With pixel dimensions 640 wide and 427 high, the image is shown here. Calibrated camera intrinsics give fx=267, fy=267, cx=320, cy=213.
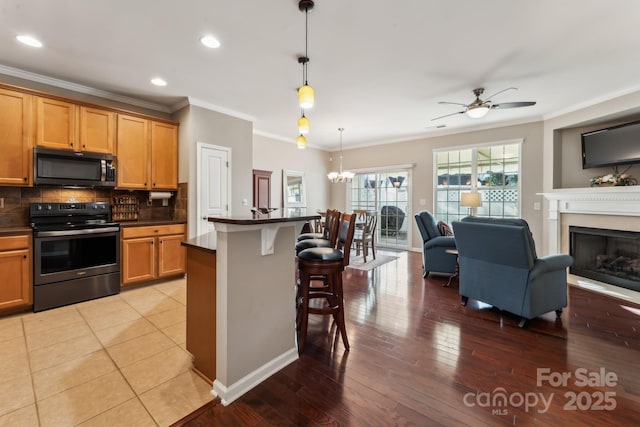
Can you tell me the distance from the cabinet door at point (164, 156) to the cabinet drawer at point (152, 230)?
65 centimetres

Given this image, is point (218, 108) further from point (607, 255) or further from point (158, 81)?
point (607, 255)

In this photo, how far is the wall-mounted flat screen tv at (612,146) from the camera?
3.87 metres

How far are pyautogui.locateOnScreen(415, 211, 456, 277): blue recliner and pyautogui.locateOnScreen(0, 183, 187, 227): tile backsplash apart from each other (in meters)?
3.88

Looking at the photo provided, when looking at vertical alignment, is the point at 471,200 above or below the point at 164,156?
below

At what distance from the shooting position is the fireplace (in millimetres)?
3658

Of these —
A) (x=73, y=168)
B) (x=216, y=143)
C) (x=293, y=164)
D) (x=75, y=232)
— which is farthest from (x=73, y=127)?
(x=293, y=164)

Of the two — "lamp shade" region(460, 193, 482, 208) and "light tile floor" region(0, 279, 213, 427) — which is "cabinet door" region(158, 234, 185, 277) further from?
"lamp shade" region(460, 193, 482, 208)

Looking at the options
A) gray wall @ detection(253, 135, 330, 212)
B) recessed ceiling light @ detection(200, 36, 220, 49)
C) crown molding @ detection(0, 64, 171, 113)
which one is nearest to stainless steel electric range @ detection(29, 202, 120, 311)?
crown molding @ detection(0, 64, 171, 113)

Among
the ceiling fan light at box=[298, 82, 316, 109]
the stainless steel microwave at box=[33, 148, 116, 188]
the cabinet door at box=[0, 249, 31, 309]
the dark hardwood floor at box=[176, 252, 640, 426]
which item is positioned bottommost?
the dark hardwood floor at box=[176, 252, 640, 426]

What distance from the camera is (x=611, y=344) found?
233 cm

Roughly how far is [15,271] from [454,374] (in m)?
4.37

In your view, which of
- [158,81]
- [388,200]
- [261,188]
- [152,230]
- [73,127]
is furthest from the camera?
[388,200]

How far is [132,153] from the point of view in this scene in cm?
386

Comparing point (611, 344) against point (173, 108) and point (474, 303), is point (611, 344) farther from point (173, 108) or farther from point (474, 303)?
point (173, 108)
